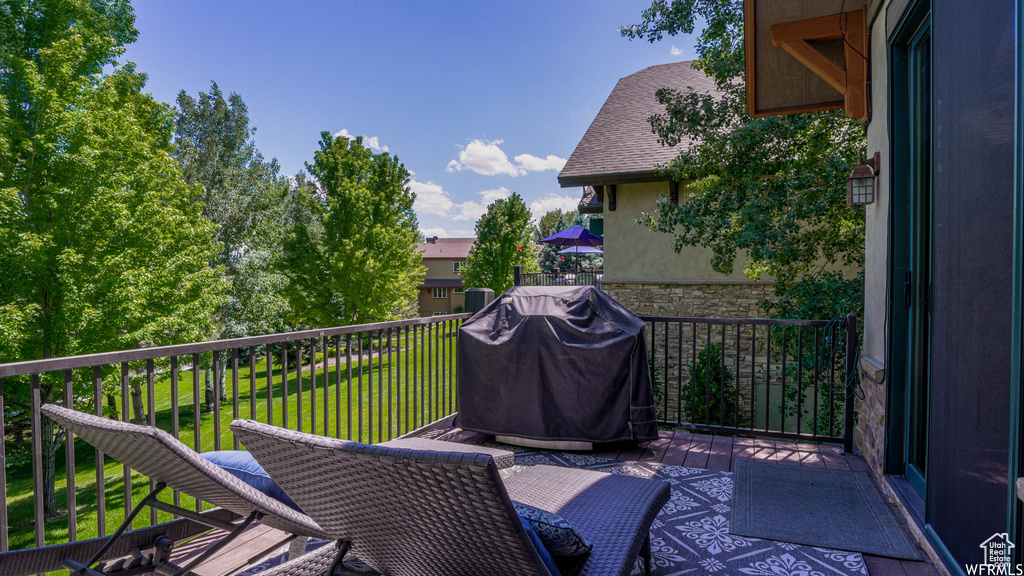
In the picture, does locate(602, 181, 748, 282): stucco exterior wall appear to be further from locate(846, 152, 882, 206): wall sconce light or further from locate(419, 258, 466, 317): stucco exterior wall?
locate(419, 258, 466, 317): stucco exterior wall

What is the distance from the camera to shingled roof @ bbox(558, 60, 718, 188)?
9.35 m

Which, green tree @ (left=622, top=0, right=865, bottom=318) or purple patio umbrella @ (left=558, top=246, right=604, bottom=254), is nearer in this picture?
green tree @ (left=622, top=0, right=865, bottom=318)

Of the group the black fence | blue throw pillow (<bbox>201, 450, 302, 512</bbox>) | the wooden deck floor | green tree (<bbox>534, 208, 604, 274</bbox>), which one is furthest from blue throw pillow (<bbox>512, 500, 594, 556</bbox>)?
green tree (<bbox>534, 208, 604, 274</bbox>)

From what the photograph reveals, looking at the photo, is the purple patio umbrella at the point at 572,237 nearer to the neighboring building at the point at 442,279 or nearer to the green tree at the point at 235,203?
the green tree at the point at 235,203

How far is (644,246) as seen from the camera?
31.8ft

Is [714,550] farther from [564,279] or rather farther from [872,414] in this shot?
[564,279]

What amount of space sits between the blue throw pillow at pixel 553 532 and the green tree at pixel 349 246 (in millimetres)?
13709

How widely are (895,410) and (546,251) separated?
3656 cm

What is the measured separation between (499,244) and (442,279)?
62.2ft

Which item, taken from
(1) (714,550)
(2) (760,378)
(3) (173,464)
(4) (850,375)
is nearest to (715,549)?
(1) (714,550)

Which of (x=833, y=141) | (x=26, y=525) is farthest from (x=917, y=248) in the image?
(x=26, y=525)

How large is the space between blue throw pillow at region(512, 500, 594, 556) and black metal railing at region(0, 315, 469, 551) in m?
1.11

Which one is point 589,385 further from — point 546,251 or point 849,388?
point 546,251

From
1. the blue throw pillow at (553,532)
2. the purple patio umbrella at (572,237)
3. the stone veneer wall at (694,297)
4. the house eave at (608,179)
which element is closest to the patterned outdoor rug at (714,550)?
the blue throw pillow at (553,532)
